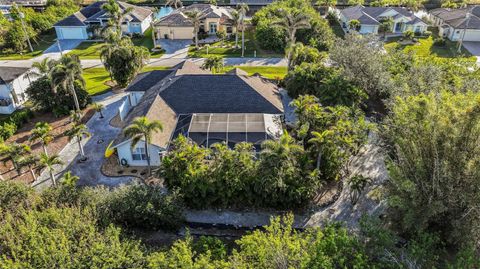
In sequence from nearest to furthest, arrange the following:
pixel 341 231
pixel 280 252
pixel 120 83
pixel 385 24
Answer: pixel 280 252, pixel 341 231, pixel 120 83, pixel 385 24

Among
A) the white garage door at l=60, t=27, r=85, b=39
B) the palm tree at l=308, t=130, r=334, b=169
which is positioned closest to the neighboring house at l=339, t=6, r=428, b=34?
the palm tree at l=308, t=130, r=334, b=169

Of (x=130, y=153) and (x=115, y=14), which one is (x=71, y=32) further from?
(x=130, y=153)

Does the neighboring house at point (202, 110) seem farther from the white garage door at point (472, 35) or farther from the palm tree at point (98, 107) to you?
the white garage door at point (472, 35)

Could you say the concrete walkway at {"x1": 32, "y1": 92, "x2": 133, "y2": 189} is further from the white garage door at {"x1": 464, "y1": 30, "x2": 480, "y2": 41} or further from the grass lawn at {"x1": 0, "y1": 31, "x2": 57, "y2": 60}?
the white garage door at {"x1": 464, "y1": 30, "x2": 480, "y2": 41}

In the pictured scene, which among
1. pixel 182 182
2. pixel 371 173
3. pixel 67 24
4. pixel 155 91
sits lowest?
pixel 371 173

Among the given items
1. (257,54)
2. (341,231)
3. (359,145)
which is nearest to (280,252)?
(341,231)

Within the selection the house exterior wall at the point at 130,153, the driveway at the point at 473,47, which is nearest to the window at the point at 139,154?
the house exterior wall at the point at 130,153

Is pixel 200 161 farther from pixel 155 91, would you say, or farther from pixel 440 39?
pixel 440 39
